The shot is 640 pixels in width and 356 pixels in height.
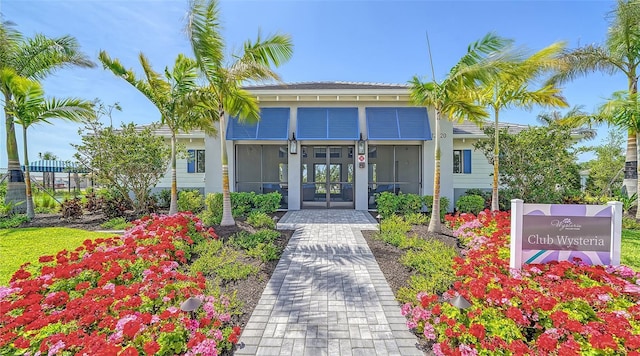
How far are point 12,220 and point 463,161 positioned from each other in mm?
21030

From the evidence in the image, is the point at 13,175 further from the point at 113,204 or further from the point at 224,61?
the point at 224,61

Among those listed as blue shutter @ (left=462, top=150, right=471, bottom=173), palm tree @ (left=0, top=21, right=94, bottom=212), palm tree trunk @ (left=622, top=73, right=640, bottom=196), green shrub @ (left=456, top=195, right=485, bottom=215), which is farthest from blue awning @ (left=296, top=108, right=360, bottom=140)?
palm tree trunk @ (left=622, top=73, right=640, bottom=196)

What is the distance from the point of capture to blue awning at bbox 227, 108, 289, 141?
Result: 1205 centimetres

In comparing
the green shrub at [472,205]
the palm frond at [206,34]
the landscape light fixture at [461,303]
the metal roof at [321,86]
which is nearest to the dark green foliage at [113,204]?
the palm frond at [206,34]

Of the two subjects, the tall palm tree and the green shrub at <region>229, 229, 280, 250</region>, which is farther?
the tall palm tree

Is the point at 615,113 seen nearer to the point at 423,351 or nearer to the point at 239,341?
the point at 423,351

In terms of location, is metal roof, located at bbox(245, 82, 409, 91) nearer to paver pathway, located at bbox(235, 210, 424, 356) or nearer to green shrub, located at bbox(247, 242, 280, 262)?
green shrub, located at bbox(247, 242, 280, 262)

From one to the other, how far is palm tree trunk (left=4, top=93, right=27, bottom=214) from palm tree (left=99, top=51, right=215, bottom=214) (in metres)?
5.97

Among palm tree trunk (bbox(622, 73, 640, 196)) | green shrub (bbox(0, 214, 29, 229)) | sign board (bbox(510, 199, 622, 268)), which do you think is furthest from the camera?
palm tree trunk (bbox(622, 73, 640, 196))

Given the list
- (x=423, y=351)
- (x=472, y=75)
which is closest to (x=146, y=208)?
(x=423, y=351)

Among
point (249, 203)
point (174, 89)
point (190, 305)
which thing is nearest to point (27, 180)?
point (174, 89)

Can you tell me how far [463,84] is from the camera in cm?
741

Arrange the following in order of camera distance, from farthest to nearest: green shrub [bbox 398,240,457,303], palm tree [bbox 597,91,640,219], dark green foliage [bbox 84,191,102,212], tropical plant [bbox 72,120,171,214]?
dark green foliage [bbox 84,191,102,212] → tropical plant [bbox 72,120,171,214] → palm tree [bbox 597,91,640,219] → green shrub [bbox 398,240,457,303]

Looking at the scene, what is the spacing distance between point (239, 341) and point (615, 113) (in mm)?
15426
